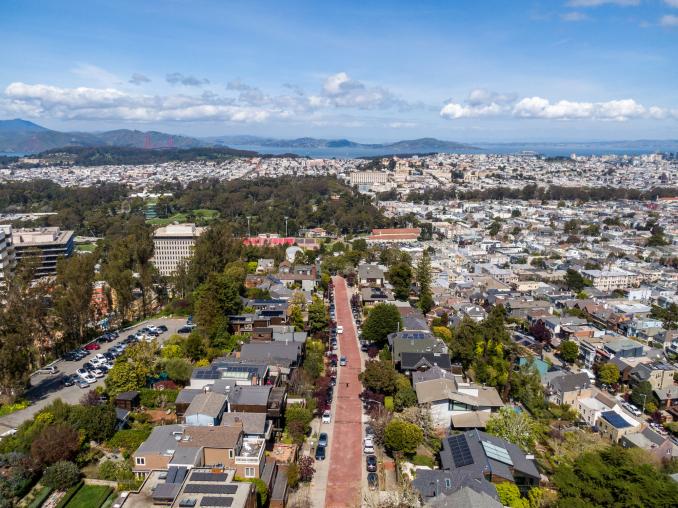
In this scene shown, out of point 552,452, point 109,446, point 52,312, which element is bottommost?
point 552,452

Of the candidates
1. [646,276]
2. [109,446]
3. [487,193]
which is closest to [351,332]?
[109,446]

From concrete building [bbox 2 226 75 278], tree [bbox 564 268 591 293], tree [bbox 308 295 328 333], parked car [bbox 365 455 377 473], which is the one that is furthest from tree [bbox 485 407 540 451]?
concrete building [bbox 2 226 75 278]

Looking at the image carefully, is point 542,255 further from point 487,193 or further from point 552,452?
point 487,193

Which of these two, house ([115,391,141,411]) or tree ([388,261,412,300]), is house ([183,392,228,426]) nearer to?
house ([115,391,141,411])

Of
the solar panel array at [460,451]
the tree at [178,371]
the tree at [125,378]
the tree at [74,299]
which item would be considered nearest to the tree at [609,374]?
the solar panel array at [460,451]

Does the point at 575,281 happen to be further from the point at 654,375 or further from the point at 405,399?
the point at 405,399

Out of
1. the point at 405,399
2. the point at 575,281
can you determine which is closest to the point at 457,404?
the point at 405,399

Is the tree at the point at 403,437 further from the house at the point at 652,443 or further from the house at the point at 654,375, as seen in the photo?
the house at the point at 654,375
